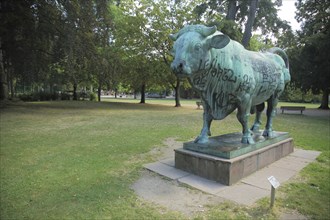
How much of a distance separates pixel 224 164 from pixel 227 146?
58 cm

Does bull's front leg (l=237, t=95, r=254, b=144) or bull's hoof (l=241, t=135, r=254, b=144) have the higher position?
bull's front leg (l=237, t=95, r=254, b=144)

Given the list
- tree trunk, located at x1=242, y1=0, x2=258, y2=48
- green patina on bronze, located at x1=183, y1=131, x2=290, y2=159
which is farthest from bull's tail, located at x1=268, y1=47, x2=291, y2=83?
tree trunk, located at x1=242, y1=0, x2=258, y2=48

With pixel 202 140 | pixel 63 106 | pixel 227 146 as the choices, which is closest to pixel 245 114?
pixel 227 146

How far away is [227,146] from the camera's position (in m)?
4.92

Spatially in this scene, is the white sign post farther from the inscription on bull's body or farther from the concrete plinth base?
the inscription on bull's body

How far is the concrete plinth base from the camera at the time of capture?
4449 mm

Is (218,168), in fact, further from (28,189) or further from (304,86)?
(304,86)

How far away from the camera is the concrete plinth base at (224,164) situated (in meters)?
4.45

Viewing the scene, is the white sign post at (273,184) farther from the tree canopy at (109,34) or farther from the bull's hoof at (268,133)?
the tree canopy at (109,34)

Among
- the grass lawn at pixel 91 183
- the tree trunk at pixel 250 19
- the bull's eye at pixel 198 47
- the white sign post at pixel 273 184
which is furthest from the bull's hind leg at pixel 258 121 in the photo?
the tree trunk at pixel 250 19

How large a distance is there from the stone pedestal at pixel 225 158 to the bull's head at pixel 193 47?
170 centimetres

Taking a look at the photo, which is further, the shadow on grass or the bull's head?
the shadow on grass

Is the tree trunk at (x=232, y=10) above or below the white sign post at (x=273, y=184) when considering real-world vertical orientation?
above

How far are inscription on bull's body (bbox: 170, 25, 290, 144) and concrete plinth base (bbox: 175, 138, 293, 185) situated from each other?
1.34 ft
